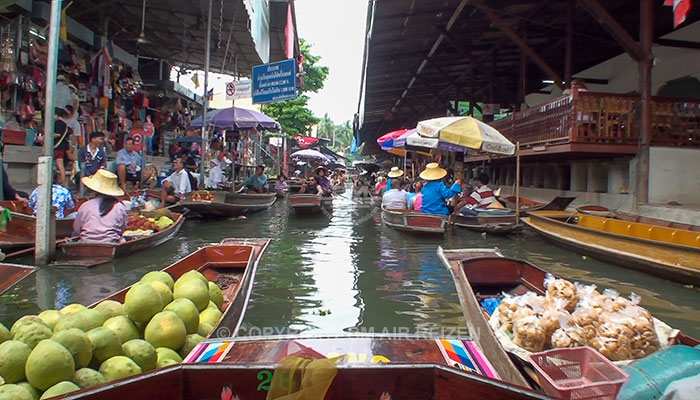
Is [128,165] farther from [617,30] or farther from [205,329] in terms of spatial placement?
[617,30]

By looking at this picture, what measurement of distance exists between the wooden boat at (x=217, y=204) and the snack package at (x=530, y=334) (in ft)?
30.9

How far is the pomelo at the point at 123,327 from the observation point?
2.32 metres

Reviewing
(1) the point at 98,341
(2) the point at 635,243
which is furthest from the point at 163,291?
(2) the point at 635,243

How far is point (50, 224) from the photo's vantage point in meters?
6.45

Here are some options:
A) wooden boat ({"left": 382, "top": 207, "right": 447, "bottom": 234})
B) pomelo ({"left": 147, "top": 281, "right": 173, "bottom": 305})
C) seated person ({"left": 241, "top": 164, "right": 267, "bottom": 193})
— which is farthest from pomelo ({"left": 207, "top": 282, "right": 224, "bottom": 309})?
seated person ({"left": 241, "top": 164, "right": 267, "bottom": 193})

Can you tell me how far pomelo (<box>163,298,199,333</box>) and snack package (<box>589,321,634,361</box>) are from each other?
2.40 m

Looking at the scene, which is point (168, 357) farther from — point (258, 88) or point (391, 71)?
point (391, 71)

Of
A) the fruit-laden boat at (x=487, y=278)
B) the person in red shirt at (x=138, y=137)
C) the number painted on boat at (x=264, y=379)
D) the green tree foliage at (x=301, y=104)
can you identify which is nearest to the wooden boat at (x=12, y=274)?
the number painted on boat at (x=264, y=379)

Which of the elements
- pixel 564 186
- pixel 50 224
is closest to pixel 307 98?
pixel 564 186

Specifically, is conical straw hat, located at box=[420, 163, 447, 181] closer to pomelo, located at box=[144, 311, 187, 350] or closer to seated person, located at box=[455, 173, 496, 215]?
seated person, located at box=[455, 173, 496, 215]

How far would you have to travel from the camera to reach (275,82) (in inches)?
542

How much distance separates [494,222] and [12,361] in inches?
381

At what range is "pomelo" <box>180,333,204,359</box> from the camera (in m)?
2.55

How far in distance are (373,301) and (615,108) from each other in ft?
23.7
